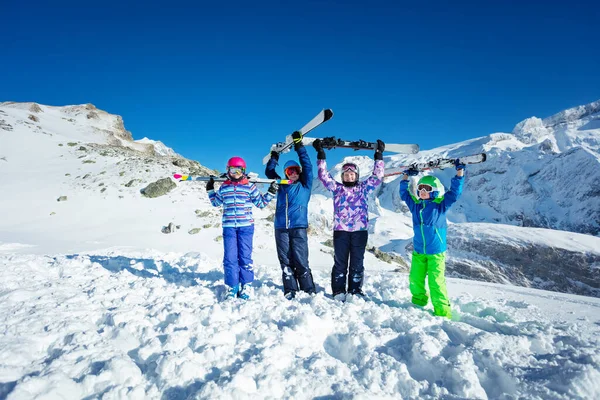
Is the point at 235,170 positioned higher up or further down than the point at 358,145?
further down

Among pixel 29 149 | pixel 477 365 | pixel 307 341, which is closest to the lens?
pixel 477 365

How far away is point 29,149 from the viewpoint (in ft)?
86.7

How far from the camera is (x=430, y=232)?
4.48 meters

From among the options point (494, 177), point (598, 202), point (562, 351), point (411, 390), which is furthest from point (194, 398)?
point (494, 177)

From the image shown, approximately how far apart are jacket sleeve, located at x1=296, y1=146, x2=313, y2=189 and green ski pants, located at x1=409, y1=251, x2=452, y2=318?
211 centimetres

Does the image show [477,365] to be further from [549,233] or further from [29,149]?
[29,149]

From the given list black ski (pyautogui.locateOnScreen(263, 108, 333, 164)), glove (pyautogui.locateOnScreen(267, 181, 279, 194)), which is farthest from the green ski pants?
black ski (pyautogui.locateOnScreen(263, 108, 333, 164))

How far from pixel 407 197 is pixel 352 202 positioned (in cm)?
89

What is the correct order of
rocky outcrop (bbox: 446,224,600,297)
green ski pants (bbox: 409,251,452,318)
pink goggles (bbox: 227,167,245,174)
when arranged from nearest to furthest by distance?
1. green ski pants (bbox: 409,251,452,318)
2. pink goggles (bbox: 227,167,245,174)
3. rocky outcrop (bbox: 446,224,600,297)

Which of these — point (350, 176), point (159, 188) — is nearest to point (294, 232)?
point (350, 176)

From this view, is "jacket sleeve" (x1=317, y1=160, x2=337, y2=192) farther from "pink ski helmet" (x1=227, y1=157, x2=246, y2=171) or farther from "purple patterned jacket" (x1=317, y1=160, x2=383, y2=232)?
"pink ski helmet" (x1=227, y1=157, x2=246, y2=171)

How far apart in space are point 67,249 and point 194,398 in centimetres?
1076

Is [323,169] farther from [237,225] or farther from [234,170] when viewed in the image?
[237,225]

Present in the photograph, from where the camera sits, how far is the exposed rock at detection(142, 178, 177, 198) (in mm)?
16547
